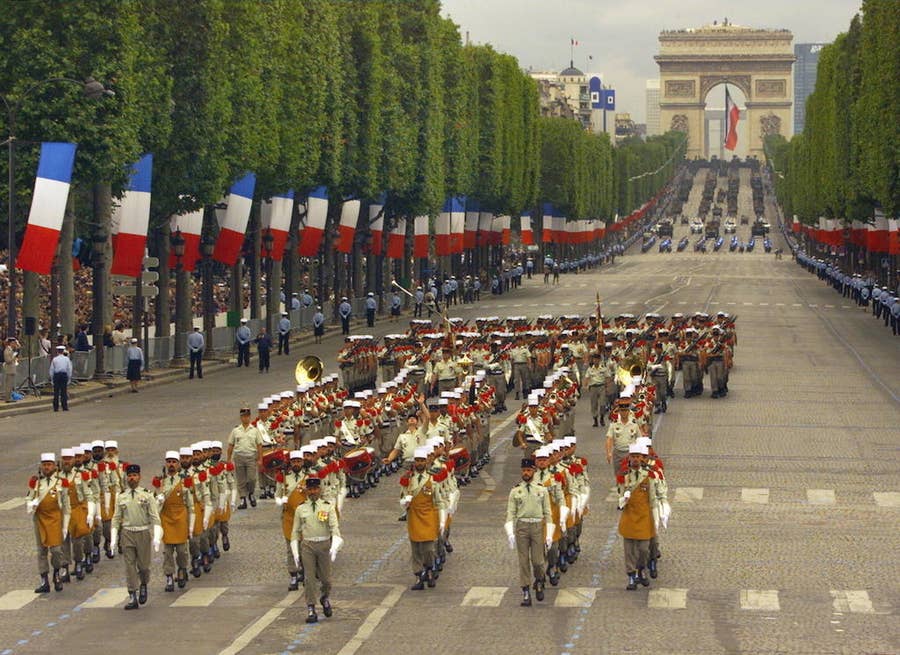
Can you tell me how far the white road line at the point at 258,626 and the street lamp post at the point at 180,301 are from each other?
4078 centimetres

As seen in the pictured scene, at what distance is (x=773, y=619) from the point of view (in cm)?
2350

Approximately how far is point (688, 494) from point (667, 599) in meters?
9.45

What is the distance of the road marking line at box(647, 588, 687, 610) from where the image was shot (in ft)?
79.6

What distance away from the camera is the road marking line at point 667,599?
24.3 meters

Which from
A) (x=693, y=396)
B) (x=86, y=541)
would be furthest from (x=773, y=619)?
(x=693, y=396)

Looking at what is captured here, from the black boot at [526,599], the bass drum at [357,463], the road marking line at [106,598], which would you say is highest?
the bass drum at [357,463]

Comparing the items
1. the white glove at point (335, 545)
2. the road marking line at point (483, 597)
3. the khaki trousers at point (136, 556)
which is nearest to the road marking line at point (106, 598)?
the khaki trousers at point (136, 556)

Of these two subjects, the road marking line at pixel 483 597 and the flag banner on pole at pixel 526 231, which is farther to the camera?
the flag banner on pole at pixel 526 231

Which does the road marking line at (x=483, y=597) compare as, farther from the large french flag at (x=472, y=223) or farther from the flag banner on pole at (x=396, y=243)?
A: the large french flag at (x=472, y=223)

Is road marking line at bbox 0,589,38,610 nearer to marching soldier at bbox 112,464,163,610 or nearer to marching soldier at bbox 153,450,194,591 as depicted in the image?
marching soldier at bbox 112,464,163,610

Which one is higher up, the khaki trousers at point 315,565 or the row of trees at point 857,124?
the row of trees at point 857,124

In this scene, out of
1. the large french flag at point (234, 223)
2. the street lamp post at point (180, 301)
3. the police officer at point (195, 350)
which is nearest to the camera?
the police officer at point (195, 350)

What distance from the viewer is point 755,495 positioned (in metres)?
33.9

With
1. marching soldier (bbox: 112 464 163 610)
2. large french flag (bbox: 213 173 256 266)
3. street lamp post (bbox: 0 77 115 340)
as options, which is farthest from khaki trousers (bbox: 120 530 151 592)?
large french flag (bbox: 213 173 256 266)
